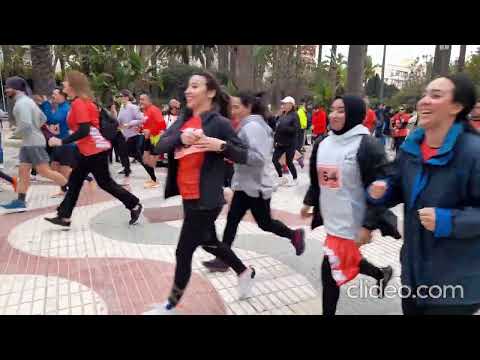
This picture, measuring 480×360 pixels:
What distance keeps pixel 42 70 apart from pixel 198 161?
1223 cm

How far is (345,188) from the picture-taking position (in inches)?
103

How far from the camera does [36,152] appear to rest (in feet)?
19.7

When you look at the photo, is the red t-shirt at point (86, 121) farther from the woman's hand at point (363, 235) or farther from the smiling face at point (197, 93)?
the woman's hand at point (363, 235)

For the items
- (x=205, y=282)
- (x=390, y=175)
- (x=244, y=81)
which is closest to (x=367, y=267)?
(x=390, y=175)

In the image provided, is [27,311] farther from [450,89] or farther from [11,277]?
[450,89]

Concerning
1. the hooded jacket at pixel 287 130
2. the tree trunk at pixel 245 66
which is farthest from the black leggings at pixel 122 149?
the tree trunk at pixel 245 66

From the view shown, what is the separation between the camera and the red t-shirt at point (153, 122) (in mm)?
8031

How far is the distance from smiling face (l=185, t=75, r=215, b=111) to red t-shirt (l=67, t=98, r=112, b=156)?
243cm

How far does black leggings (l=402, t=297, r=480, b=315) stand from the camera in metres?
2.00

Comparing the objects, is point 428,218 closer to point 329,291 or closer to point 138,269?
point 329,291

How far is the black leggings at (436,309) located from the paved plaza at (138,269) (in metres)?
1.20

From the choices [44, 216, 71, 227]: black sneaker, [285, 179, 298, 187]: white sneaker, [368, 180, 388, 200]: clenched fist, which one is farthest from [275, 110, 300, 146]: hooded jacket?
[368, 180, 388, 200]: clenched fist

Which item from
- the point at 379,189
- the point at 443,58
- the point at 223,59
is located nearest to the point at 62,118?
the point at 379,189

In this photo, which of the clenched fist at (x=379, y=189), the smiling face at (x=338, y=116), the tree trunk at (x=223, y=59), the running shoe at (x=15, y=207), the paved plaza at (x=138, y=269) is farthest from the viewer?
the tree trunk at (x=223, y=59)
